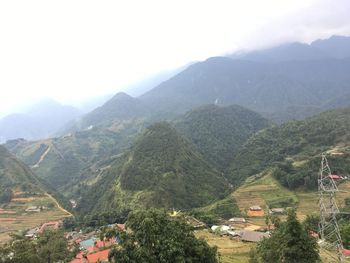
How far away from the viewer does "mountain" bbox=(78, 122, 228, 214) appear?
100613 millimetres

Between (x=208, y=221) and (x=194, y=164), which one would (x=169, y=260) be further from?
(x=194, y=164)

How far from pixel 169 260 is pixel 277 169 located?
7656 centimetres

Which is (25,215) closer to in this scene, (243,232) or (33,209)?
(33,209)

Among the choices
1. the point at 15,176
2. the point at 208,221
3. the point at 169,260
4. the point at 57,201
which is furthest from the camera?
the point at 15,176

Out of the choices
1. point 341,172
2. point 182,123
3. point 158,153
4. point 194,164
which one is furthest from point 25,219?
point 182,123

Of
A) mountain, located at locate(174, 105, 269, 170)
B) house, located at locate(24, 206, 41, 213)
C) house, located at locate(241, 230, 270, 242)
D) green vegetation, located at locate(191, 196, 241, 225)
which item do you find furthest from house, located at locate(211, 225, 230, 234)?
mountain, located at locate(174, 105, 269, 170)

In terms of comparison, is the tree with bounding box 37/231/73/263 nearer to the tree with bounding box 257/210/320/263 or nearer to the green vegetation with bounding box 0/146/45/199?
the tree with bounding box 257/210/320/263

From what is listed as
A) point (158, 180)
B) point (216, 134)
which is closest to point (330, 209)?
point (158, 180)

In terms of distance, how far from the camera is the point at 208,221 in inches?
2869

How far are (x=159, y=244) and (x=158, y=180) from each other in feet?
243

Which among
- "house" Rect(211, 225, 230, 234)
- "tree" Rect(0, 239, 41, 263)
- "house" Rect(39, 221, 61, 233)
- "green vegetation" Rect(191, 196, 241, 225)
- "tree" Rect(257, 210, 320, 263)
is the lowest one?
"green vegetation" Rect(191, 196, 241, 225)

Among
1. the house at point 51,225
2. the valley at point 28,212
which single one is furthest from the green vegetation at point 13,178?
the house at point 51,225

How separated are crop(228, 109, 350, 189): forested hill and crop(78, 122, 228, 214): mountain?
1562 cm

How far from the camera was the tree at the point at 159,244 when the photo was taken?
3209 cm
